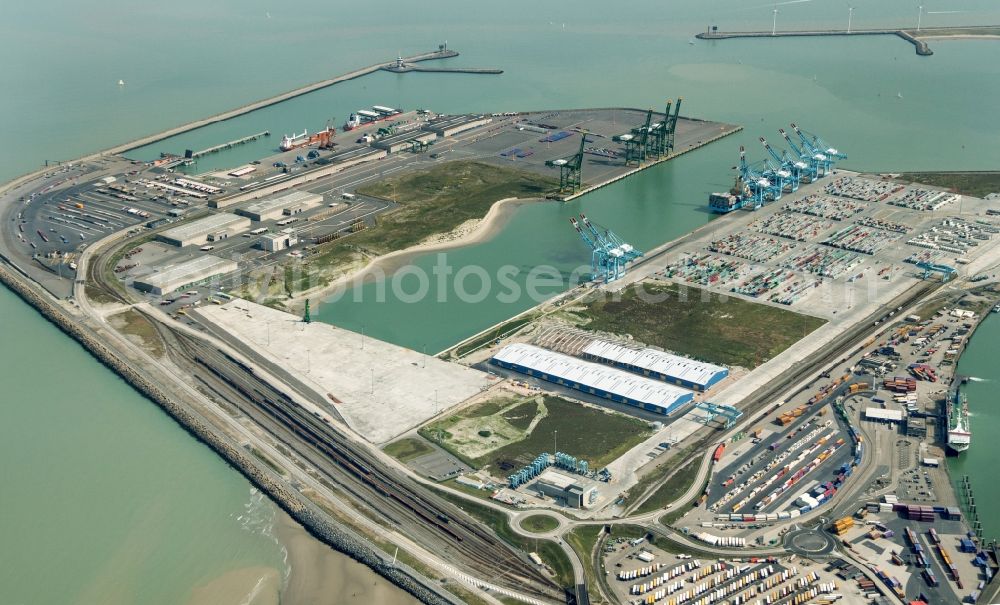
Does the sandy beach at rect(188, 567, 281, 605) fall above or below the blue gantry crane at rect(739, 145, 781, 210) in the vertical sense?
below

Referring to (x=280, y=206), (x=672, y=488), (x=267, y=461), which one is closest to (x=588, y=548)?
(x=672, y=488)

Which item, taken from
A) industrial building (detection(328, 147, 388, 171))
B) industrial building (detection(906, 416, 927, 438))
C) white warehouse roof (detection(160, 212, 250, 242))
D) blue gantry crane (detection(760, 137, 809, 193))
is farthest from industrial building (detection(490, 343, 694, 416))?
industrial building (detection(328, 147, 388, 171))

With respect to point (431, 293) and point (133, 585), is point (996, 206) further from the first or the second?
point (133, 585)

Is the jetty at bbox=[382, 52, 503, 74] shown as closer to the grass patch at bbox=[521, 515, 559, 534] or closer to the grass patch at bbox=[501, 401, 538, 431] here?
the grass patch at bbox=[501, 401, 538, 431]

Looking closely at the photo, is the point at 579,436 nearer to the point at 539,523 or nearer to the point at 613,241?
the point at 539,523

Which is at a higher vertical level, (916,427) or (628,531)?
(916,427)

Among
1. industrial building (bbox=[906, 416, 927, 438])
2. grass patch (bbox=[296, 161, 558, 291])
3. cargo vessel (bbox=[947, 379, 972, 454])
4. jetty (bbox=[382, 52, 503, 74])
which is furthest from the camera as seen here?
jetty (bbox=[382, 52, 503, 74])

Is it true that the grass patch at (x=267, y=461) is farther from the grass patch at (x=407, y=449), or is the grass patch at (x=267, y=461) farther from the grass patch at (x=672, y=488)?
the grass patch at (x=672, y=488)

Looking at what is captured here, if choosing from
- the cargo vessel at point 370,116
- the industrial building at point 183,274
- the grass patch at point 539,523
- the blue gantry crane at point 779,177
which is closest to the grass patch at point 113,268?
the industrial building at point 183,274
